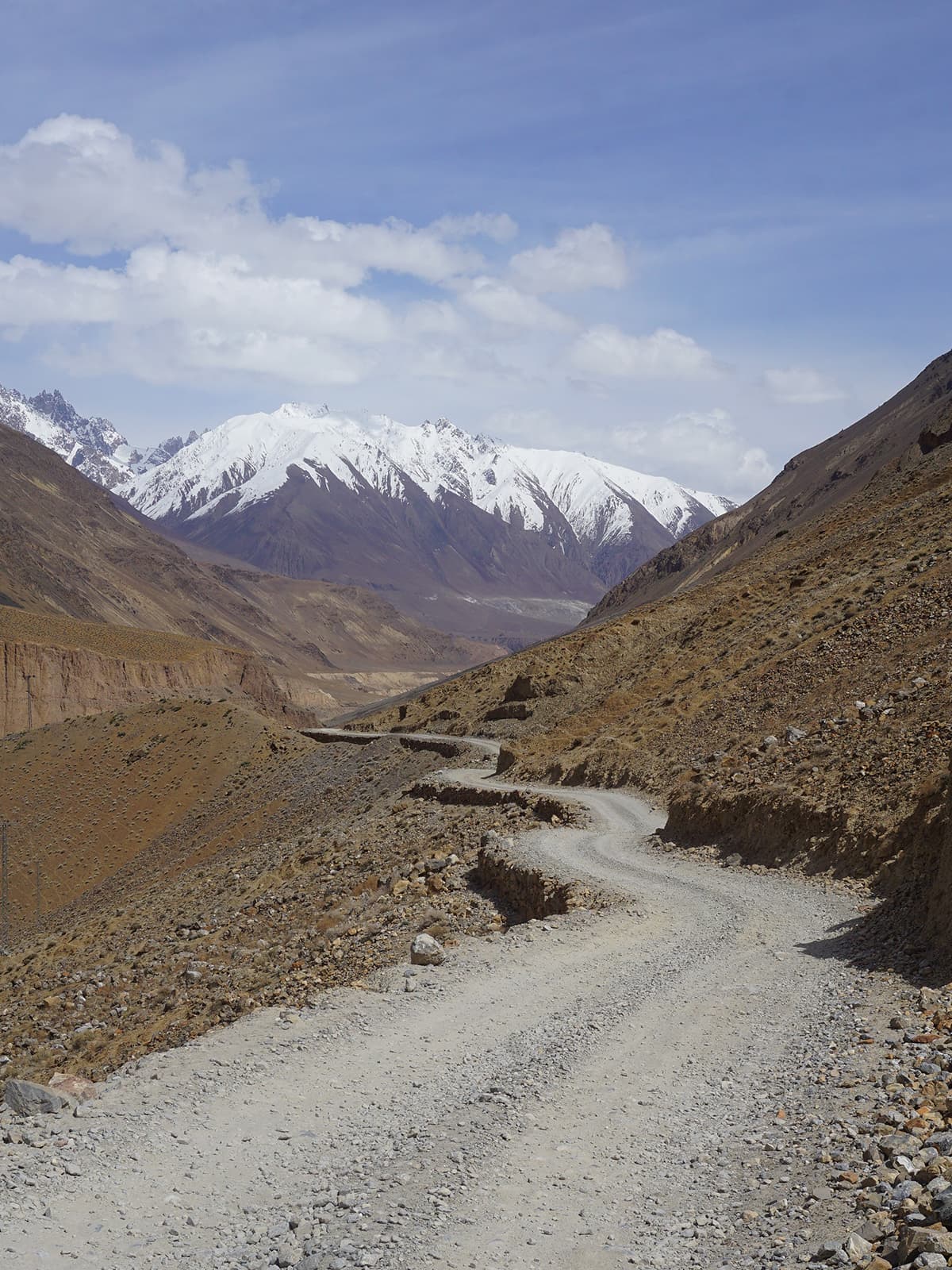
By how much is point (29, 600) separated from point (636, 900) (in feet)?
403

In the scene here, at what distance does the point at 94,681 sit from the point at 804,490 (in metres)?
67.8

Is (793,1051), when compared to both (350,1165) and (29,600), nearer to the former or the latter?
(350,1165)

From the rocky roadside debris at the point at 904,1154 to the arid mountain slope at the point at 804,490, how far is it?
74427 mm

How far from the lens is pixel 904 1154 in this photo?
A: 6.58 m

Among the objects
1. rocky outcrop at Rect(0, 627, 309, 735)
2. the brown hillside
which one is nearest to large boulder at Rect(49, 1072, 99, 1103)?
the brown hillside

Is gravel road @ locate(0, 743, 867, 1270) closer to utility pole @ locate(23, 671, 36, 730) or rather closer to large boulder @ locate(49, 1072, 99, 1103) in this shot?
large boulder @ locate(49, 1072, 99, 1103)

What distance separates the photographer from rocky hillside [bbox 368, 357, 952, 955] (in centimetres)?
1661

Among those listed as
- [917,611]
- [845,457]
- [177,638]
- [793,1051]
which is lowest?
[793,1051]

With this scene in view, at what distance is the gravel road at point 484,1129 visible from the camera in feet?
21.7

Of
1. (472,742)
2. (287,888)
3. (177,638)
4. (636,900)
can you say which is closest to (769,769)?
(636,900)

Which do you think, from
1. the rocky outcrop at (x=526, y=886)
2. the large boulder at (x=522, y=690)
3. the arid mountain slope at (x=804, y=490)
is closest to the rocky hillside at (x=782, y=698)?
the large boulder at (x=522, y=690)

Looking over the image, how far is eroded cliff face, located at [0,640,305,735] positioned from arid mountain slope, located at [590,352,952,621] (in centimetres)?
3823

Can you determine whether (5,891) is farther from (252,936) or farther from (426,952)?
(426,952)

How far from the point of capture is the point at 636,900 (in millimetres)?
14852
